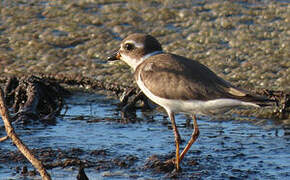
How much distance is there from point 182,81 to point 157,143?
944 millimetres

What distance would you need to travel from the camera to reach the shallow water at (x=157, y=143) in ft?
15.7

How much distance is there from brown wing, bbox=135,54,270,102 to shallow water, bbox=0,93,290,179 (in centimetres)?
66

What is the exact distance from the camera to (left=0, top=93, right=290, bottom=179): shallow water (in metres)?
4.79

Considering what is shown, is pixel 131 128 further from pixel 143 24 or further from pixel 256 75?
pixel 143 24

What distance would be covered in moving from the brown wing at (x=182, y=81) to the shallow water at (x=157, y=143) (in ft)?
2.15

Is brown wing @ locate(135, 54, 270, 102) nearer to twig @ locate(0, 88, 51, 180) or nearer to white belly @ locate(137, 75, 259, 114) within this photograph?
white belly @ locate(137, 75, 259, 114)

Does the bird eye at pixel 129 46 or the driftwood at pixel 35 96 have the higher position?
the bird eye at pixel 129 46

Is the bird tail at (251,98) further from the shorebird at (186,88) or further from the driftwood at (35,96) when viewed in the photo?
the driftwood at (35,96)

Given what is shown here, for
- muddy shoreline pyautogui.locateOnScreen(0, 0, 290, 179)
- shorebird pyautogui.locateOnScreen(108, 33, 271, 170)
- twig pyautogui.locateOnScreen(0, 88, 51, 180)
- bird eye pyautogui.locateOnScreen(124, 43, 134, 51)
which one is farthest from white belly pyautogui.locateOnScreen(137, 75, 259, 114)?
twig pyautogui.locateOnScreen(0, 88, 51, 180)

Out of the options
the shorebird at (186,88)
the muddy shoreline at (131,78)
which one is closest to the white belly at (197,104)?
the shorebird at (186,88)

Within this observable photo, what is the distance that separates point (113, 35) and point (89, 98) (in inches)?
50.6

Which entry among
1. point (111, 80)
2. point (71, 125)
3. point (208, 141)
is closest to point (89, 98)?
point (111, 80)

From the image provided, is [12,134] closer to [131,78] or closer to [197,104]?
[197,104]

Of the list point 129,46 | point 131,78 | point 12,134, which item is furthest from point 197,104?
point 131,78
